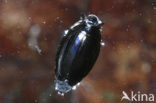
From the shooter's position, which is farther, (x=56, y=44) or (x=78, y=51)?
(x=56, y=44)

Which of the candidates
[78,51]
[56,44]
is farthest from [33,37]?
[78,51]

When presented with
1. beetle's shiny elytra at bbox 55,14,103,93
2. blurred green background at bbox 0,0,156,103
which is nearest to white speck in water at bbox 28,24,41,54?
blurred green background at bbox 0,0,156,103

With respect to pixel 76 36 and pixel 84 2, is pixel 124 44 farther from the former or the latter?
pixel 76 36

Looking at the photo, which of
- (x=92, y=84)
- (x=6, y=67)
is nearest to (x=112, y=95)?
(x=92, y=84)

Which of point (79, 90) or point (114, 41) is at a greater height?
point (114, 41)

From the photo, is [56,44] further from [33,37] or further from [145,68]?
[145,68]

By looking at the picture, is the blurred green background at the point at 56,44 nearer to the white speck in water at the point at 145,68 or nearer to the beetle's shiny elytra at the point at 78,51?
Result: the white speck in water at the point at 145,68

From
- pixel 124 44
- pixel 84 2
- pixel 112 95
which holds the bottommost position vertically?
pixel 112 95
